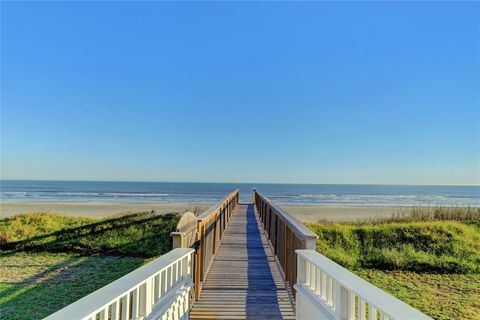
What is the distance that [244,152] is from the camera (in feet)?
162

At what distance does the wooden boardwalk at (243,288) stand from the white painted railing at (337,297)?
70 centimetres

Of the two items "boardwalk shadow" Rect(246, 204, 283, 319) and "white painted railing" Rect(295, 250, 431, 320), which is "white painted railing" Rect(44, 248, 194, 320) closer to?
"boardwalk shadow" Rect(246, 204, 283, 319)

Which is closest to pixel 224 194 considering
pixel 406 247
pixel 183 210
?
pixel 183 210

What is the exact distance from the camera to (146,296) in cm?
257

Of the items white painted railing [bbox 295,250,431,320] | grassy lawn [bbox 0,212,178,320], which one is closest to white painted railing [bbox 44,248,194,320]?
white painted railing [bbox 295,250,431,320]

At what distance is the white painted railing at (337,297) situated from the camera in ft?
6.02

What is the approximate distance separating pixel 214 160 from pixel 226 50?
37432 millimetres

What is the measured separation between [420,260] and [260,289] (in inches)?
296

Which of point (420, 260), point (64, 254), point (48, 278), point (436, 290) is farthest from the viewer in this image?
point (64, 254)

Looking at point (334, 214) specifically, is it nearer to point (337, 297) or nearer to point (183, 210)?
point (183, 210)

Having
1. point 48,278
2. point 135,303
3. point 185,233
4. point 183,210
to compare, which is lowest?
point 183,210

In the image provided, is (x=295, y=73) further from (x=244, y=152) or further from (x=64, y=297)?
(x=244, y=152)

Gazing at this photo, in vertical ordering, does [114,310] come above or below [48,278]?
above

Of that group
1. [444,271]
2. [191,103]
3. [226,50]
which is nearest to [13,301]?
[444,271]
